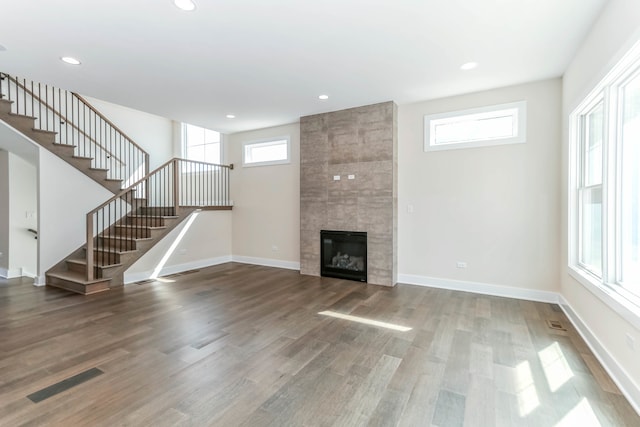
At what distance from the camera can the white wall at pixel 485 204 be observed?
13.2 feet

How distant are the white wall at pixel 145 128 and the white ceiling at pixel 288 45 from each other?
8.71ft

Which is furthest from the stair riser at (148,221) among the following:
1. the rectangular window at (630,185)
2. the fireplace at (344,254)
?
the rectangular window at (630,185)

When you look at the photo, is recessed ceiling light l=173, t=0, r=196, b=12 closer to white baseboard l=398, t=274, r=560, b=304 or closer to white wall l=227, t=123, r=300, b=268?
white wall l=227, t=123, r=300, b=268

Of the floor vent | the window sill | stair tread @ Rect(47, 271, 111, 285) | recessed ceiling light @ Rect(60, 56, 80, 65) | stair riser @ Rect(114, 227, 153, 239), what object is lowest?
the floor vent

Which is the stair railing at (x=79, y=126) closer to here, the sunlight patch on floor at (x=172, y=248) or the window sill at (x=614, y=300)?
the sunlight patch on floor at (x=172, y=248)

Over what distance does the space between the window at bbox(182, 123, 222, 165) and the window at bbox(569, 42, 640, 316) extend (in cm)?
681

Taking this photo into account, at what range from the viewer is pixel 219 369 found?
2.36 metres

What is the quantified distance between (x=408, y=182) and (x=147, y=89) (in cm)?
415

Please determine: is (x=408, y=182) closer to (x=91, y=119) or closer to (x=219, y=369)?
(x=219, y=369)

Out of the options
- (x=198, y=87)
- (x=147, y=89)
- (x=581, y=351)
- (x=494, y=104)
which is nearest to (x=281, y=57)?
(x=198, y=87)

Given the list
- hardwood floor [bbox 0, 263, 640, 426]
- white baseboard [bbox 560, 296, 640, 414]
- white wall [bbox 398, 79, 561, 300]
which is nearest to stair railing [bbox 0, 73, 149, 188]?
hardwood floor [bbox 0, 263, 640, 426]

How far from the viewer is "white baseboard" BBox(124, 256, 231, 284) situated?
507cm

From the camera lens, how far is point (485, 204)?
438 cm

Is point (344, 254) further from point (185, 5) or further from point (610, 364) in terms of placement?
point (185, 5)
